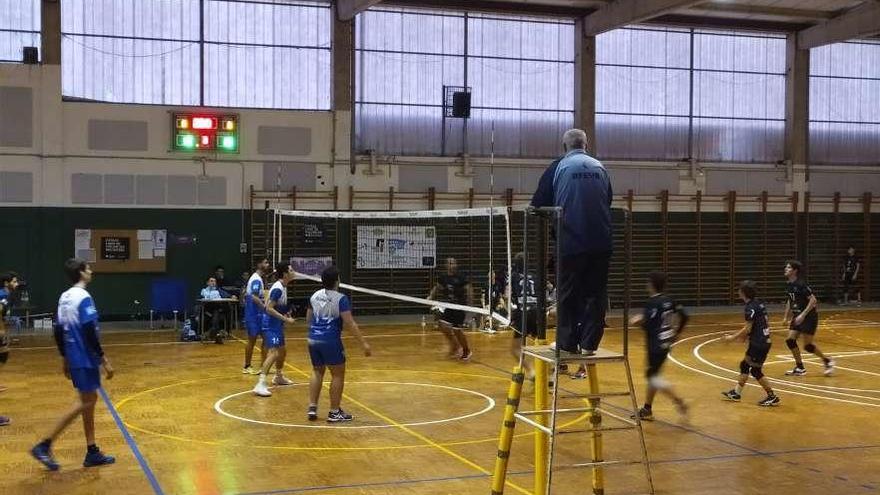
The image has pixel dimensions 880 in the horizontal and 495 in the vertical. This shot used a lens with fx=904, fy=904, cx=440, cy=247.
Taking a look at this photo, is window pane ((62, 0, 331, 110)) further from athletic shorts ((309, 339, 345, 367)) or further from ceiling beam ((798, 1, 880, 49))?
ceiling beam ((798, 1, 880, 49))

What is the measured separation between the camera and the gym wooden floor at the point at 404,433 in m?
8.41

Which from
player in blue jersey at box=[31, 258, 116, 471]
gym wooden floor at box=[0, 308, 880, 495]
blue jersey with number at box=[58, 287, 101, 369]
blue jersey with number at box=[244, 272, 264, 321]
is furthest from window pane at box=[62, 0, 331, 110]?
blue jersey with number at box=[58, 287, 101, 369]

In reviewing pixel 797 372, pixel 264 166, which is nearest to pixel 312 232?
pixel 264 166

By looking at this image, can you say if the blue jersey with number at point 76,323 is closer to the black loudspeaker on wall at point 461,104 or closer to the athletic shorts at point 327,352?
the athletic shorts at point 327,352

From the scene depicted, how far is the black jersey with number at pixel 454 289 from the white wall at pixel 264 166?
8.98m

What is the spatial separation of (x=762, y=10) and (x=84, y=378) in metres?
24.0

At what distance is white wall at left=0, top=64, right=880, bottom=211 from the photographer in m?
22.5

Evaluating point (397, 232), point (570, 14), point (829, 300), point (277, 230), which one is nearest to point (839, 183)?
point (829, 300)

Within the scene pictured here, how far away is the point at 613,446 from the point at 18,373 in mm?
10190

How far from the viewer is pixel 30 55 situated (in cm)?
2230

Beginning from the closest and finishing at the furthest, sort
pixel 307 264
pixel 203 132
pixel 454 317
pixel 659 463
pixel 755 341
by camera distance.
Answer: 1. pixel 659 463
2. pixel 755 341
3. pixel 454 317
4. pixel 203 132
5. pixel 307 264

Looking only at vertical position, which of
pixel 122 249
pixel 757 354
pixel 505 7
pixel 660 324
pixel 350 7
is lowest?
pixel 757 354

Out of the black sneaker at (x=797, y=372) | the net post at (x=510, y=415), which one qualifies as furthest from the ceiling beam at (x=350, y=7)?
the net post at (x=510, y=415)

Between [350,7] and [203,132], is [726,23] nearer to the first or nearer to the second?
[350,7]
